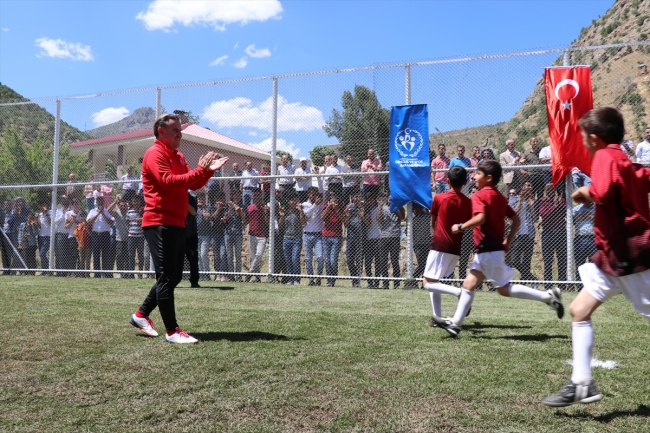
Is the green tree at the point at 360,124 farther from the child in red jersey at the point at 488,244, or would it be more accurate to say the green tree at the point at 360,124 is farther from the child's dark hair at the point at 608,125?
the child's dark hair at the point at 608,125

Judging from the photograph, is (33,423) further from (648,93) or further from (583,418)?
(648,93)

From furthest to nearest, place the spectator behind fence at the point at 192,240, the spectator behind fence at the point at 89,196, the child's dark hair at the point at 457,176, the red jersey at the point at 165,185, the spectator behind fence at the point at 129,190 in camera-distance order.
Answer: the spectator behind fence at the point at 89,196 < the spectator behind fence at the point at 129,190 < the spectator behind fence at the point at 192,240 < the child's dark hair at the point at 457,176 < the red jersey at the point at 165,185

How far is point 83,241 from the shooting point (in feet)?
42.2

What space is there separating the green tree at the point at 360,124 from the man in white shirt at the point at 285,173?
109cm

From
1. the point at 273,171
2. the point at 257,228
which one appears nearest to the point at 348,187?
the point at 273,171

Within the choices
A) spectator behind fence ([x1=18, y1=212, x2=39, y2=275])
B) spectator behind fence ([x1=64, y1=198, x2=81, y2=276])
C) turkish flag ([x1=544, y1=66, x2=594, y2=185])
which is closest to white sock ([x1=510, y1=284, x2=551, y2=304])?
turkish flag ([x1=544, y1=66, x2=594, y2=185])

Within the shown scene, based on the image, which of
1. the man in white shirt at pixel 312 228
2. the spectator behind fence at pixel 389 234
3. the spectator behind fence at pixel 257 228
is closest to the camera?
the spectator behind fence at pixel 389 234

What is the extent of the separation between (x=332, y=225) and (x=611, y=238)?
7.68 meters

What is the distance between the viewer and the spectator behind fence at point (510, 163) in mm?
10188

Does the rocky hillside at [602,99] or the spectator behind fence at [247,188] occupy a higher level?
the rocky hillside at [602,99]

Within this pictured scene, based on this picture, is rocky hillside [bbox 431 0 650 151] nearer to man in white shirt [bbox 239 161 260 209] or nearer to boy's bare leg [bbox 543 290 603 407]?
man in white shirt [bbox 239 161 260 209]

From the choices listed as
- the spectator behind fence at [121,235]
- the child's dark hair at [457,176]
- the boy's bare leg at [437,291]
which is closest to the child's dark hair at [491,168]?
the child's dark hair at [457,176]

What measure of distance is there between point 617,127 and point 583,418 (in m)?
1.73

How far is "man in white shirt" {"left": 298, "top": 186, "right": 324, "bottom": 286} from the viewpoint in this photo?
11180 mm
